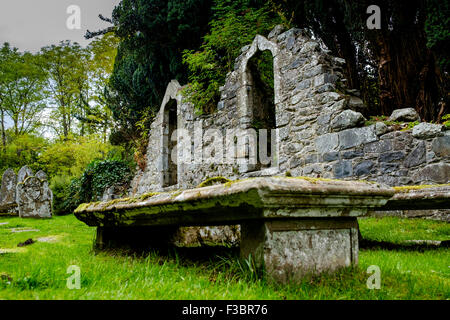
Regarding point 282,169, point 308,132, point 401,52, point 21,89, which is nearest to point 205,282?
point 308,132

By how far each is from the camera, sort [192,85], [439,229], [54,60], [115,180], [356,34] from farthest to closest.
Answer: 1. [54,60]
2. [115,180]
3. [192,85]
4. [356,34]
5. [439,229]

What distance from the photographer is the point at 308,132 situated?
598 cm

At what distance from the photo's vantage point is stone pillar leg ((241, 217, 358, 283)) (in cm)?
168

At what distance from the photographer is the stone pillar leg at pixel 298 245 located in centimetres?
168

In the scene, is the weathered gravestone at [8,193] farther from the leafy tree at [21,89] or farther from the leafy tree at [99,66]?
the leafy tree at [21,89]

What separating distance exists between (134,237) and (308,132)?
151 inches

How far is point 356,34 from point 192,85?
4133mm

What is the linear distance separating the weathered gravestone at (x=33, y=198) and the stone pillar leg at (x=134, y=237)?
787 centimetres

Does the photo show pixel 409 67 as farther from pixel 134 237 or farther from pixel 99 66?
pixel 99 66

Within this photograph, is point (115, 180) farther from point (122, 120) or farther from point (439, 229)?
point (439, 229)

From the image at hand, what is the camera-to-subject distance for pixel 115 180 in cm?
1220
